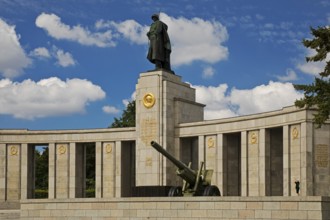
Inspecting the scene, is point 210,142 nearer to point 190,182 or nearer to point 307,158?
point 307,158

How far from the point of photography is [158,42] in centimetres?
4381

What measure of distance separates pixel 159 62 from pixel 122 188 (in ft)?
31.0

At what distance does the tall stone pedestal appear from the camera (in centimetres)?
4250

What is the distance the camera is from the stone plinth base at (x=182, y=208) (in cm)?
2662

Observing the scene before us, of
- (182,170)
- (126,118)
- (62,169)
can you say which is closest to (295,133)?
(182,170)

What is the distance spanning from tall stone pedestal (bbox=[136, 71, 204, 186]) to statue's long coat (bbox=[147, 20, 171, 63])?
1.15 metres

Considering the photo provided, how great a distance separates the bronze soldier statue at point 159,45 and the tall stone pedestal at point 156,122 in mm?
867

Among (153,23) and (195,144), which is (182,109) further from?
(153,23)

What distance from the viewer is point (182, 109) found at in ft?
145

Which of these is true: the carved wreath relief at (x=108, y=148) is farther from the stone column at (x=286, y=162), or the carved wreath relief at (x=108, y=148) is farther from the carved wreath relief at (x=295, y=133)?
the carved wreath relief at (x=295, y=133)

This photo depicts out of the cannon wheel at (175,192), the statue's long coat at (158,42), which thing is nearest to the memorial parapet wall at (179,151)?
the statue's long coat at (158,42)

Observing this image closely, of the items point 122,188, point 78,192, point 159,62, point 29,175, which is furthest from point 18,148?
point 159,62

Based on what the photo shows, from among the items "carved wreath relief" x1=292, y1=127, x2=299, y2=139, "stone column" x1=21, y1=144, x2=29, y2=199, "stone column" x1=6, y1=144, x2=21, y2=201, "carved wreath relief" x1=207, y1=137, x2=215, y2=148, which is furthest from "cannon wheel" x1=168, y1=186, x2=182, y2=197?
"stone column" x1=6, y1=144, x2=21, y2=201

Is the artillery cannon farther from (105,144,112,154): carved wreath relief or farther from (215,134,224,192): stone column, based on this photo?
(105,144,112,154): carved wreath relief
